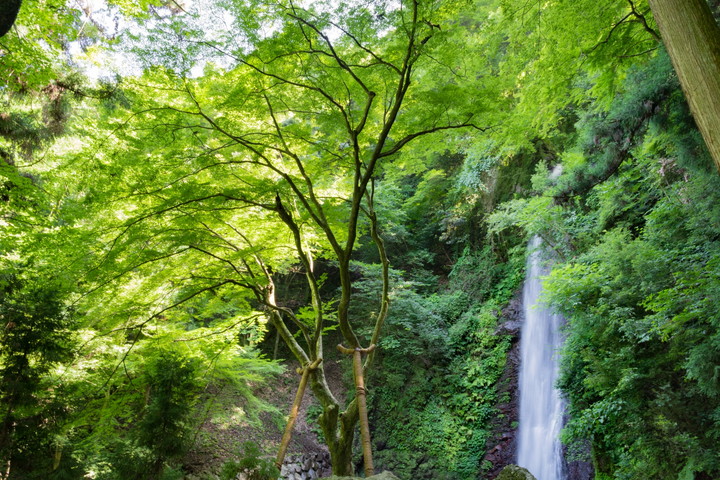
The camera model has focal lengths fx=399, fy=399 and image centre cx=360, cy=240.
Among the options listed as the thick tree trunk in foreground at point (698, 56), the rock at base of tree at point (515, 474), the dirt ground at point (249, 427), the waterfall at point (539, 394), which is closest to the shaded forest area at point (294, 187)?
the waterfall at point (539, 394)

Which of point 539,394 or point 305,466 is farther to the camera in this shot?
point 305,466

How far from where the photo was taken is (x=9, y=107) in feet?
17.2

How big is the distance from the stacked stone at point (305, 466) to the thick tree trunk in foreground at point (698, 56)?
875 centimetres

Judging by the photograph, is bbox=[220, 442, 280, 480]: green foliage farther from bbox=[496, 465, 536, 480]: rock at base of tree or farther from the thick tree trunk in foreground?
the thick tree trunk in foreground

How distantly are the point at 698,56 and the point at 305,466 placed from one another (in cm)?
960

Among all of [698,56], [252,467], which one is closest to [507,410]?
[252,467]

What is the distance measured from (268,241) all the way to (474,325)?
266 inches

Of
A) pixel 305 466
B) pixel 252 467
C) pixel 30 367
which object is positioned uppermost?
pixel 30 367

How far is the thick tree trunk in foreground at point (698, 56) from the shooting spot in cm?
179

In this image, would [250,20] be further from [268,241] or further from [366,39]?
[268,241]

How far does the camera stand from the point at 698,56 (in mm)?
1849

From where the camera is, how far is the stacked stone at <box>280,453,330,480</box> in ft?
27.6

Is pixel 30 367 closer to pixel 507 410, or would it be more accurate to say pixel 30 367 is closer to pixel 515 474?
pixel 515 474

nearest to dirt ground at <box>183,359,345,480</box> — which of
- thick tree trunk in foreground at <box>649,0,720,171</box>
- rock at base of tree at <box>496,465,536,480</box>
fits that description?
rock at base of tree at <box>496,465,536,480</box>
